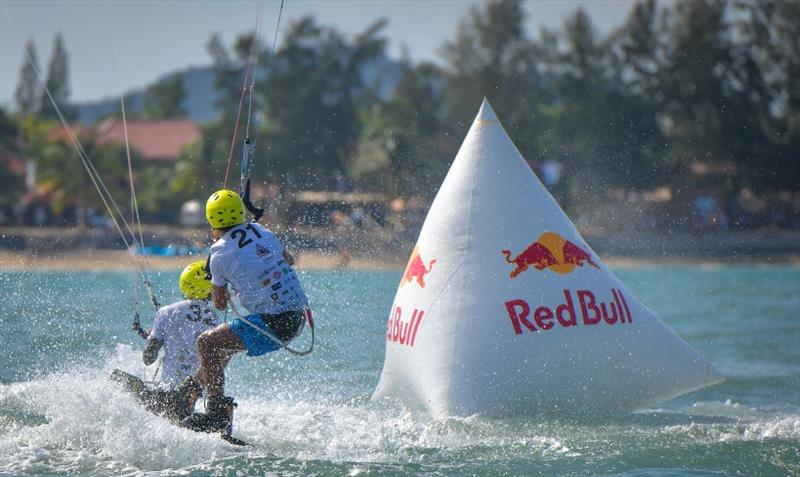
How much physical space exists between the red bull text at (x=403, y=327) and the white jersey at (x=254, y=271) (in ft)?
5.15

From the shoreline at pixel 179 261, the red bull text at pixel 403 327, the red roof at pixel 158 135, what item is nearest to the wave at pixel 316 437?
the red bull text at pixel 403 327

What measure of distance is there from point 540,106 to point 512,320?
2684 centimetres

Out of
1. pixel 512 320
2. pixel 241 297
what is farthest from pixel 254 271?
pixel 512 320

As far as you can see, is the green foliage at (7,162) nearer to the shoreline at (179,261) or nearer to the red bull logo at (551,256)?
the shoreline at (179,261)

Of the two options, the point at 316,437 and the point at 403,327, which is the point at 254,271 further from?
the point at 403,327

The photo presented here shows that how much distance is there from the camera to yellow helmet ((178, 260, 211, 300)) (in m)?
8.25

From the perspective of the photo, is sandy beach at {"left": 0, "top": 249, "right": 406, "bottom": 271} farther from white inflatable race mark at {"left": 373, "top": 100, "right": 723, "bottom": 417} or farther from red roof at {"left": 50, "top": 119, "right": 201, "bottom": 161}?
red roof at {"left": 50, "top": 119, "right": 201, "bottom": 161}

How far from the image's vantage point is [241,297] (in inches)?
305

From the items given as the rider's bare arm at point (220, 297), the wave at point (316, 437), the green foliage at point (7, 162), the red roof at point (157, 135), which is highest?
the red roof at point (157, 135)

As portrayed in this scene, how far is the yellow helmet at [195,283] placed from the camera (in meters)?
8.25

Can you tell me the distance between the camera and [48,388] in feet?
31.3

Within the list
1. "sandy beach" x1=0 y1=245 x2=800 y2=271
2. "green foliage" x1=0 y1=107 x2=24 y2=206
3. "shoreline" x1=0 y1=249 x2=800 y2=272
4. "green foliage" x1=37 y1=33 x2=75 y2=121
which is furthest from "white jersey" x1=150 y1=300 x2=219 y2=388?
"green foliage" x1=37 y1=33 x2=75 y2=121

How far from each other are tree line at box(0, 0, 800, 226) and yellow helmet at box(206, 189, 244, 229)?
2219 centimetres

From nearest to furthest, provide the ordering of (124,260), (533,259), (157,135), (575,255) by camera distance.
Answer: (533,259), (575,255), (124,260), (157,135)
